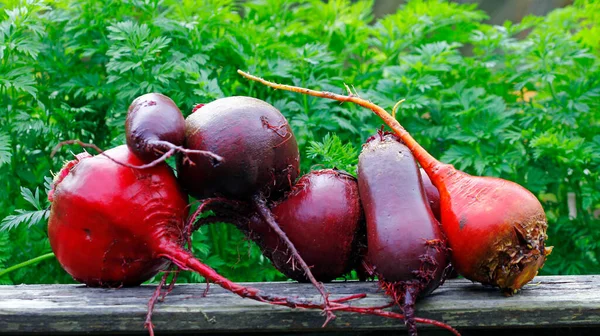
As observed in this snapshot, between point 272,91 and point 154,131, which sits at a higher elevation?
point 154,131

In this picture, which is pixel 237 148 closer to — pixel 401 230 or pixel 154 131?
pixel 154 131

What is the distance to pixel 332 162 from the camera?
1987mm

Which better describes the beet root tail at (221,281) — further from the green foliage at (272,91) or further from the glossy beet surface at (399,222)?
the green foliage at (272,91)

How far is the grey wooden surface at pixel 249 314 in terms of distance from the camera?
1.39m

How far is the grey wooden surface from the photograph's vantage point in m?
1.39

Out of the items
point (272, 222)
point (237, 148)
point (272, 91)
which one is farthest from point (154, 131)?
point (272, 91)

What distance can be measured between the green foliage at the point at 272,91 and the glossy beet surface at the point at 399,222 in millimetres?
796

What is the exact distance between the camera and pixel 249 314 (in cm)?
139

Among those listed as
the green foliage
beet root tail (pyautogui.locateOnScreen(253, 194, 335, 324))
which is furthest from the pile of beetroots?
the green foliage

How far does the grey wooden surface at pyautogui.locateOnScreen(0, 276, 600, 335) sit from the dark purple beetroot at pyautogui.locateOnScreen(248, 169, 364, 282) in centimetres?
12

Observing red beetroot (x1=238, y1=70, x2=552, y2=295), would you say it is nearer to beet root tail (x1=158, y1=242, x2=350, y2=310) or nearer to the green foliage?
beet root tail (x1=158, y1=242, x2=350, y2=310)

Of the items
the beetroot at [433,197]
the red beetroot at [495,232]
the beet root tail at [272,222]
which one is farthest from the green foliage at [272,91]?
the red beetroot at [495,232]

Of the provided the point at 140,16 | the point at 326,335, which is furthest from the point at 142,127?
the point at 140,16

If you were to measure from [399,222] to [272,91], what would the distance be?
1.33 metres
